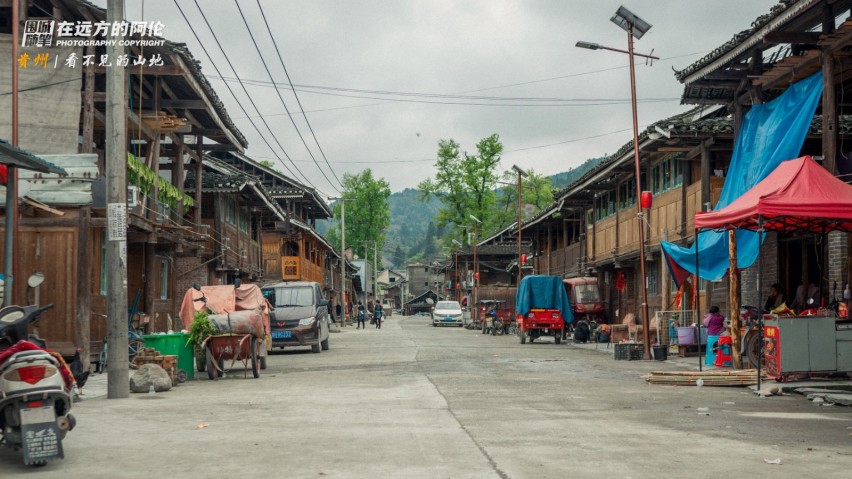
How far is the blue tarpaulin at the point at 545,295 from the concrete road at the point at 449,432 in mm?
18501

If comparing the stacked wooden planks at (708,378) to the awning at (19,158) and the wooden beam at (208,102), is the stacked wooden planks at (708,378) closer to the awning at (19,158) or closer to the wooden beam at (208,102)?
the awning at (19,158)

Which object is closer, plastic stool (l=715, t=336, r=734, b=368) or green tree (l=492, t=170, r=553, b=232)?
plastic stool (l=715, t=336, r=734, b=368)

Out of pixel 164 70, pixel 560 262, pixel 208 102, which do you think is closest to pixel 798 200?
pixel 164 70

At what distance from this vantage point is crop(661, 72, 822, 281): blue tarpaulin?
16.7 meters

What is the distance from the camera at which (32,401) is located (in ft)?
23.8

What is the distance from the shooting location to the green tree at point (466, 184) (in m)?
76.9

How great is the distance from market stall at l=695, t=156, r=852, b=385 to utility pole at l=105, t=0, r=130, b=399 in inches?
367

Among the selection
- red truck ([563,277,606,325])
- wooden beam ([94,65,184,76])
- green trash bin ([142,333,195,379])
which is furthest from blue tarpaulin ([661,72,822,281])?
red truck ([563,277,606,325])

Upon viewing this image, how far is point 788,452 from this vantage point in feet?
25.5

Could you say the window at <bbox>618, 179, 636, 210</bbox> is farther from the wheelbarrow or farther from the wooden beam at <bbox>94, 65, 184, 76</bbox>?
the wheelbarrow

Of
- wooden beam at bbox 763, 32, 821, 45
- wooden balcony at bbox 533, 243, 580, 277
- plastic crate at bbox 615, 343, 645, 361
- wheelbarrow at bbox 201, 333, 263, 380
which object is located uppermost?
wooden beam at bbox 763, 32, 821, 45

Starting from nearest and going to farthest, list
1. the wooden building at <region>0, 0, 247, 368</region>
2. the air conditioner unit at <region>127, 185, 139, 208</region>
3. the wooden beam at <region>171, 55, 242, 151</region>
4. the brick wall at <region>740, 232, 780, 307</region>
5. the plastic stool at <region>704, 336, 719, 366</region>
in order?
the wooden building at <region>0, 0, 247, 368</region>
the air conditioner unit at <region>127, 185, 139, 208</region>
the plastic stool at <region>704, 336, 719, 366</region>
the brick wall at <region>740, 232, 780, 307</region>
the wooden beam at <region>171, 55, 242, 151</region>

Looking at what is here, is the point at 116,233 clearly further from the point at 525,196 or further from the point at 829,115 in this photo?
the point at 525,196

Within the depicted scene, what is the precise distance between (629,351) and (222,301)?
415 inches
